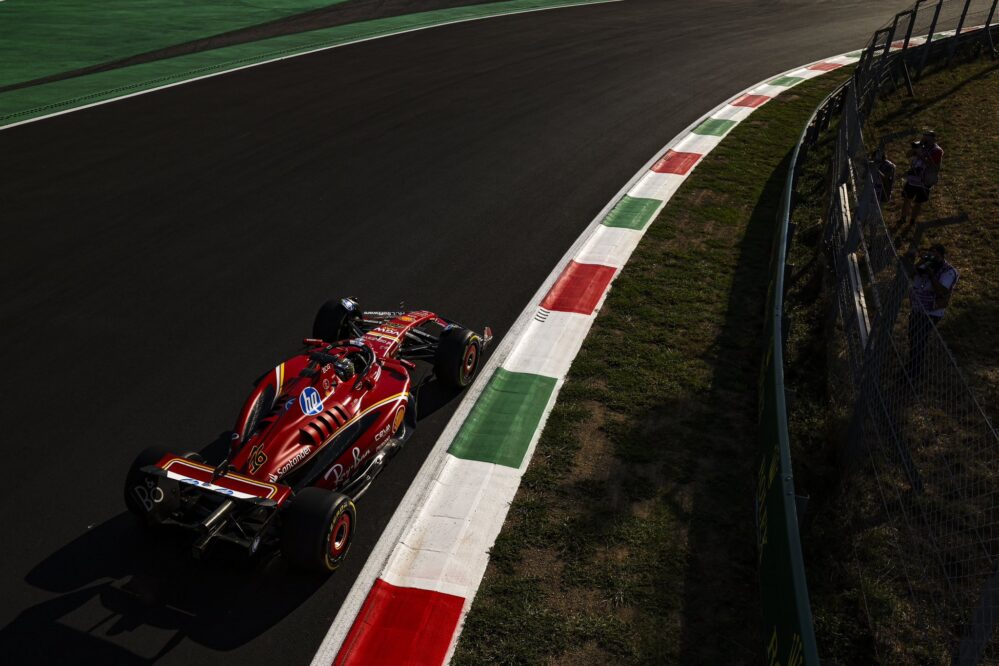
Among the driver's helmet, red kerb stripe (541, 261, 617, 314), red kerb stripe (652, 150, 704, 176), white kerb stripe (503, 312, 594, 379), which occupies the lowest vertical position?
white kerb stripe (503, 312, 594, 379)

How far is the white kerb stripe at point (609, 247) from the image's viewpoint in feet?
36.7

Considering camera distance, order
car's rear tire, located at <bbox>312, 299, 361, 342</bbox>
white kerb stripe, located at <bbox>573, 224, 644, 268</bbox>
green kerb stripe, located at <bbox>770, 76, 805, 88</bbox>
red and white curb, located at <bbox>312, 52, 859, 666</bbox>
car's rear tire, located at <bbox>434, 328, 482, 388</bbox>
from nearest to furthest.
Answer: red and white curb, located at <bbox>312, 52, 859, 666</bbox> < car's rear tire, located at <bbox>434, 328, 482, 388</bbox> < car's rear tire, located at <bbox>312, 299, 361, 342</bbox> < white kerb stripe, located at <bbox>573, 224, 644, 268</bbox> < green kerb stripe, located at <bbox>770, 76, 805, 88</bbox>

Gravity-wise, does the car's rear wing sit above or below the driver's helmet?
below

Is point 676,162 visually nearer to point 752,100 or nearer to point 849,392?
point 752,100

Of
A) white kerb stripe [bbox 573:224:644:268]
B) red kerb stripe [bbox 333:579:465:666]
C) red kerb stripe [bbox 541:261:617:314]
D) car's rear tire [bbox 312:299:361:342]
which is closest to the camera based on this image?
red kerb stripe [bbox 333:579:465:666]

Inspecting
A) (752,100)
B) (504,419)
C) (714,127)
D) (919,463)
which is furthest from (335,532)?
(752,100)

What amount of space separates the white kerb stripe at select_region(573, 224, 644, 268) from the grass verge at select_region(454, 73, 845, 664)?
293 mm

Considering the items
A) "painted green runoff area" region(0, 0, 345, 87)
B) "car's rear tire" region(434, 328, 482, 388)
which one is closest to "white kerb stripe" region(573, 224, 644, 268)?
"car's rear tire" region(434, 328, 482, 388)

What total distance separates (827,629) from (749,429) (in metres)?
2.31

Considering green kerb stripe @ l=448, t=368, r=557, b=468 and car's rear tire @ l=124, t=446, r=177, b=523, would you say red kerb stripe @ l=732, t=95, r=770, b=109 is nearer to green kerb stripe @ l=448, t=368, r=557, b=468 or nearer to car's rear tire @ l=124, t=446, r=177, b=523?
green kerb stripe @ l=448, t=368, r=557, b=468

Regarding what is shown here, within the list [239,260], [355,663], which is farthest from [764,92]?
[355,663]

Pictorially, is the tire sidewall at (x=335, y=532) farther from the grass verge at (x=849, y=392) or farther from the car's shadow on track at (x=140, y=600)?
the grass verge at (x=849, y=392)

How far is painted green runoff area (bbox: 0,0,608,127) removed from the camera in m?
17.0

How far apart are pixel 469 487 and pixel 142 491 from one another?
2.65 m
